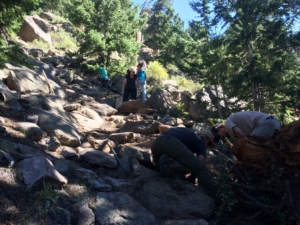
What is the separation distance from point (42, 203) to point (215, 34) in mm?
10291

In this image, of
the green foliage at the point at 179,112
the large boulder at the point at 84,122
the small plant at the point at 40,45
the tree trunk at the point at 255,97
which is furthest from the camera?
the small plant at the point at 40,45

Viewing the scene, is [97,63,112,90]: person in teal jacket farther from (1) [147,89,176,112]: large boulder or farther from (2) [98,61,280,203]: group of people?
(2) [98,61,280,203]: group of people

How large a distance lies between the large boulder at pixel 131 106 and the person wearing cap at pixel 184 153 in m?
6.00

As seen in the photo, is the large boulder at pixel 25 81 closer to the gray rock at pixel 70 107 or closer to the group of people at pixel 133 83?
the gray rock at pixel 70 107

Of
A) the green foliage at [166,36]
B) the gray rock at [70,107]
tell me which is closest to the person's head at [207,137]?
the gray rock at [70,107]

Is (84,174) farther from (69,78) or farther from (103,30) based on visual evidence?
(103,30)

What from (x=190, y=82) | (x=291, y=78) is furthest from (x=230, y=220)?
(x=190, y=82)

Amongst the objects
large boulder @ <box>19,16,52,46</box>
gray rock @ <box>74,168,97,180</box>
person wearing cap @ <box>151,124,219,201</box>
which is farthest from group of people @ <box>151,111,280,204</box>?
large boulder @ <box>19,16,52,46</box>

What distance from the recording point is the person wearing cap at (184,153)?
4.55 m

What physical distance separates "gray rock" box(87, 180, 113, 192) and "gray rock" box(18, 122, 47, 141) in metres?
1.76

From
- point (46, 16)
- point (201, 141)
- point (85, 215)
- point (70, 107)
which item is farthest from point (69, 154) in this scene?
point (46, 16)

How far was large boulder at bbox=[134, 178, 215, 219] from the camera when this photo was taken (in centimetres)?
424

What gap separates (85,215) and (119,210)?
0.49 m

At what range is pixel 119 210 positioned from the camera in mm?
3994
